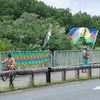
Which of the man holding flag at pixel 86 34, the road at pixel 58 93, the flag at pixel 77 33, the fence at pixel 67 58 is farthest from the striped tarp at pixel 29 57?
the road at pixel 58 93

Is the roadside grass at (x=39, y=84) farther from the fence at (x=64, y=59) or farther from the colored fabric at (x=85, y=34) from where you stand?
the colored fabric at (x=85, y=34)

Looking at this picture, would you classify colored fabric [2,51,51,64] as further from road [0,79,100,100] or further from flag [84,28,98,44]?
road [0,79,100,100]

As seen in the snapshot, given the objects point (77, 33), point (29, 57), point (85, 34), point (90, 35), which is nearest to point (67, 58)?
point (90, 35)

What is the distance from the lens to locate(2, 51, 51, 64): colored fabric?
29.4 meters

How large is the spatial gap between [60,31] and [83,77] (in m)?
20.8

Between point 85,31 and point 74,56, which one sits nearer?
point 74,56

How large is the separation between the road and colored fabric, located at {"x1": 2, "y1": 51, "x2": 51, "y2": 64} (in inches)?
372

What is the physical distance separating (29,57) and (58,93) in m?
14.1

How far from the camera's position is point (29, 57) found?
1222 inches

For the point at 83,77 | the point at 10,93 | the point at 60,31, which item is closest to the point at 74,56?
the point at 60,31

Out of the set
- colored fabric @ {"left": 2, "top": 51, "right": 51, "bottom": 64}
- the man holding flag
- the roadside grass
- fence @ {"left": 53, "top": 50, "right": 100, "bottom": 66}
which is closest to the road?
the roadside grass

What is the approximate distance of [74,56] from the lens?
124 ft

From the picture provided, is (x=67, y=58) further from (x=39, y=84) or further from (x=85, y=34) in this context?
(x=39, y=84)

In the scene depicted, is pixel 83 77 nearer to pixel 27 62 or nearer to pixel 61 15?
pixel 27 62
